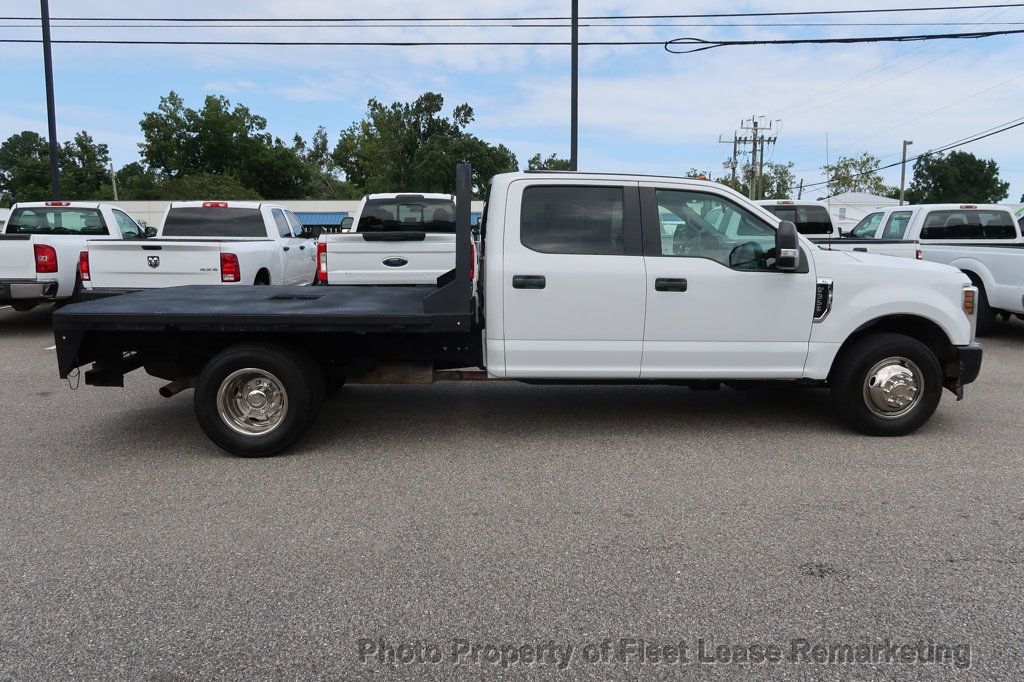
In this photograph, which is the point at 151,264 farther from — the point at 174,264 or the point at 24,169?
the point at 24,169

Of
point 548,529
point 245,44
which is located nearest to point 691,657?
point 548,529

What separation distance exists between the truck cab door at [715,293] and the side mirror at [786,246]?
16 cm

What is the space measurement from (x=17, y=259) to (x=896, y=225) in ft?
44.9

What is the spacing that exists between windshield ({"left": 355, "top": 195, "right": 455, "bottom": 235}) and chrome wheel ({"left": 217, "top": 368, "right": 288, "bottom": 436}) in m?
5.48

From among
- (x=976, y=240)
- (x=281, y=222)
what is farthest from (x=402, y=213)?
(x=976, y=240)

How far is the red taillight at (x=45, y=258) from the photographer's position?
1065 centimetres

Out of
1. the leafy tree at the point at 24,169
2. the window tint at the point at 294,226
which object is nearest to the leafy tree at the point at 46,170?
the leafy tree at the point at 24,169

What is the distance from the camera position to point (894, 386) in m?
5.82

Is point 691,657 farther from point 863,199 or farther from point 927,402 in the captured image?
point 863,199

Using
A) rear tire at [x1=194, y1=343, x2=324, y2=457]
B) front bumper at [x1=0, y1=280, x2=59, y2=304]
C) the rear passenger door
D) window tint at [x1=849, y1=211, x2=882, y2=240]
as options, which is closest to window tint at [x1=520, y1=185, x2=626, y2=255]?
the rear passenger door

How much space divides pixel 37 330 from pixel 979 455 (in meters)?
12.7

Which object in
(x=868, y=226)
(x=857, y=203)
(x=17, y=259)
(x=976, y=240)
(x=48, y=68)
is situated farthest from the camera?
(x=857, y=203)

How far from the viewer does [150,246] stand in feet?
29.1

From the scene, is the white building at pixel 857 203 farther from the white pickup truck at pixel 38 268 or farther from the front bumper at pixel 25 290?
the front bumper at pixel 25 290
